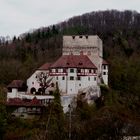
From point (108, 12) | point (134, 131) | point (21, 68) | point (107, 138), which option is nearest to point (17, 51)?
point (21, 68)

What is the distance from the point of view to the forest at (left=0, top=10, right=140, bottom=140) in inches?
1843

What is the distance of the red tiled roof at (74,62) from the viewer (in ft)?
214

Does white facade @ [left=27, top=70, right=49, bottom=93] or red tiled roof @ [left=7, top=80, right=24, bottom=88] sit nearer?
red tiled roof @ [left=7, top=80, right=24, bottom=88]

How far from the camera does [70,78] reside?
64625 millimetres

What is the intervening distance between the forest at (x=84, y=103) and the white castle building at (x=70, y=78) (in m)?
1.61

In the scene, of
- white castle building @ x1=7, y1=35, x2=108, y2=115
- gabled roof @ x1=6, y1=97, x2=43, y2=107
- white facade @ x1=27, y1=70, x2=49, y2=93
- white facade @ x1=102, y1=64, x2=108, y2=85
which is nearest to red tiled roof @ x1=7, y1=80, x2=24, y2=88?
white castle building @ x1=7, y1=35, x2=108, y2=115

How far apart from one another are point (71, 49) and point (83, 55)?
105 inches

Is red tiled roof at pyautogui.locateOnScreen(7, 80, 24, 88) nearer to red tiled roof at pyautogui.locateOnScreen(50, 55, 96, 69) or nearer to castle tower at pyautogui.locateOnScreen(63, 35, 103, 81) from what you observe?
red tiled roof at pyautogui.locateOnScreen(50, 55, 96, 69)

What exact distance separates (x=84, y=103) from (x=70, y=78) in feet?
13.2

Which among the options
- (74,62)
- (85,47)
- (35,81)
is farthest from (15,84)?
(85,47)

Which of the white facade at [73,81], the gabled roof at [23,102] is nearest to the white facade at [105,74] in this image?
the white facade at [73,81]

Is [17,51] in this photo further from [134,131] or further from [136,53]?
[134,131]

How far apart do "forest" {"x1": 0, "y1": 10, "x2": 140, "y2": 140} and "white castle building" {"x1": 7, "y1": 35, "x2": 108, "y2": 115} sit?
1613mm

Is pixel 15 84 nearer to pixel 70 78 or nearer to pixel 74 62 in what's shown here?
pixel 70 78
